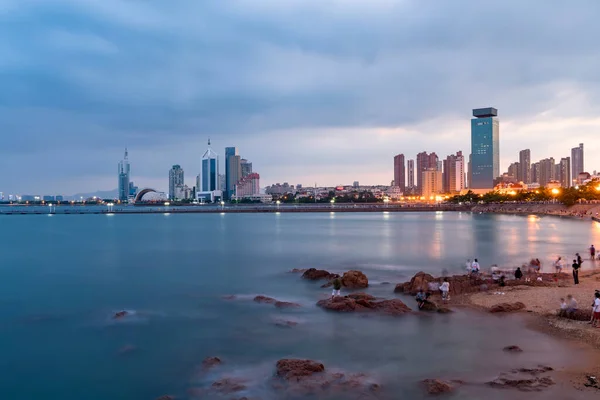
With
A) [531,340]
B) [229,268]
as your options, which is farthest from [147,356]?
[229,268]

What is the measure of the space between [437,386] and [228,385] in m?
4.84

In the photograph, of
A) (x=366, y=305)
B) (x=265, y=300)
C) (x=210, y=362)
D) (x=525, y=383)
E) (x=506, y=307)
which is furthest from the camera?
(x=265, y=300)

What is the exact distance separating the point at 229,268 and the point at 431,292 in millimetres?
17085

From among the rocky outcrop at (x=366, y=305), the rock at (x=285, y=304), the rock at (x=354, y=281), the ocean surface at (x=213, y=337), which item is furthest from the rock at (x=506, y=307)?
the rock at (x=285, y=304)

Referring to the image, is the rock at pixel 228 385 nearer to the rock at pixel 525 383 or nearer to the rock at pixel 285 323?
the rock at pixel 285 323

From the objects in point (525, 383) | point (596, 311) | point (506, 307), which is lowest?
point (525, 383)

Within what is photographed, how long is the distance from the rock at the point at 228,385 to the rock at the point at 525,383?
18.7 feet

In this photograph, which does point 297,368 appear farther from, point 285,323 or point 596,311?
point 596,311

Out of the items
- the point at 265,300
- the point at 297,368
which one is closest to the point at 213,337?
the point at 297,368

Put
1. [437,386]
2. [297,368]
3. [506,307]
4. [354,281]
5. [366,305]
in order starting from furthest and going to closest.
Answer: [354,281], [366,305], [506,307], [297,368], [437,386]

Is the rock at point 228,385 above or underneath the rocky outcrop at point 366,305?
underneath

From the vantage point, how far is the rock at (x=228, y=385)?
10999mm

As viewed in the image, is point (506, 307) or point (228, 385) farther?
point (506, 307)

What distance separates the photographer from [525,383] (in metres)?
10.5
